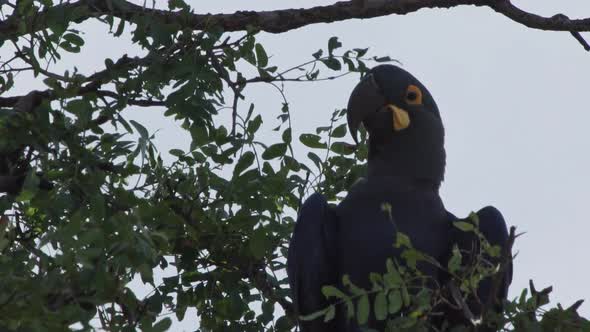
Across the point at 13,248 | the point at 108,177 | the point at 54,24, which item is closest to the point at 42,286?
the point at 13,248

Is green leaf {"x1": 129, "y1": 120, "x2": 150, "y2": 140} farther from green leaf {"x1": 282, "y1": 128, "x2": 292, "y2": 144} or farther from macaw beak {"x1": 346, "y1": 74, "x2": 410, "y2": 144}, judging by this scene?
macaw beak {"x1": 346, "y1": 74, "x2": 410, "y2": 144}

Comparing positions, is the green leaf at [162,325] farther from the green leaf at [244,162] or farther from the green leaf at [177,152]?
the green leaf at [177,152]

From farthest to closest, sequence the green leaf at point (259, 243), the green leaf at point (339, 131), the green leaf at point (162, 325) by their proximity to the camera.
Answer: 1. the green leaf at point (339, 131)
2. the green leaf at point (259, 243)
3. the green leaf at point (162, 325)

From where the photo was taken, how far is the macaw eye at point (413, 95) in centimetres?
544

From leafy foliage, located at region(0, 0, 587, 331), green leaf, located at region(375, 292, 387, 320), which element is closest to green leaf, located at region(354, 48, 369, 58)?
leafy foliage, located at region(0, 0, 587, 331)

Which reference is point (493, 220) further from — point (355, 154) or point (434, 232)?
point (355, 154)

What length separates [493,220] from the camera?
5.02 metres

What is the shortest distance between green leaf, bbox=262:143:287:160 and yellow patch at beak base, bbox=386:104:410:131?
1.84ft

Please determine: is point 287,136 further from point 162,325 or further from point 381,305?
point 162,325

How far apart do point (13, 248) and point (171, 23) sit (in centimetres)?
137

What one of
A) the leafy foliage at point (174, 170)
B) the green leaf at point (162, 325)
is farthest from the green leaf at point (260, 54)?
the green leaf at point (162, 325)

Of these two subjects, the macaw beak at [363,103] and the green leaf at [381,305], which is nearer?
the green leaf at [381,305]

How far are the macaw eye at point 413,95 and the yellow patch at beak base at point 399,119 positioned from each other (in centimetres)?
8

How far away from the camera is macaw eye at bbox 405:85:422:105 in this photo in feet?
17.9
